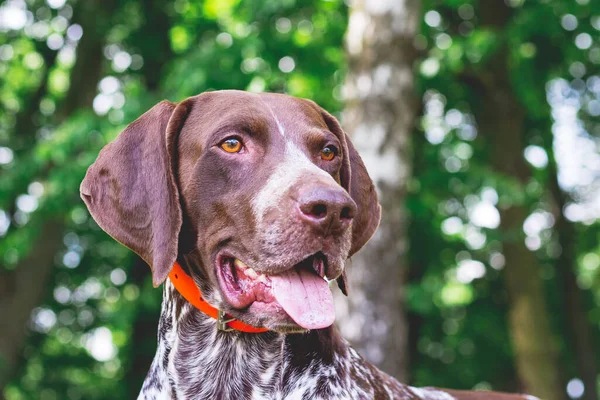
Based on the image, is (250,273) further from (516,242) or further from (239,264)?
(516,242)

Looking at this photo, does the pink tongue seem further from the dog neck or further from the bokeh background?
the bokeh background

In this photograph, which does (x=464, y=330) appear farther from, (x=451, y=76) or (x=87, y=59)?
(x=87, y=59)

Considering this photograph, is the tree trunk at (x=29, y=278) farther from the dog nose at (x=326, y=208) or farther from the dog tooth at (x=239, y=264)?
the dog nose at (x=326, y=208)

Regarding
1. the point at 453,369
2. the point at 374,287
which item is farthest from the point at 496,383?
the point at 374,287

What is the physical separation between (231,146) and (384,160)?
15.3 ft

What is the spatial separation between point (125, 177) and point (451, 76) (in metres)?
10.6

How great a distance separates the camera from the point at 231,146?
361 cm

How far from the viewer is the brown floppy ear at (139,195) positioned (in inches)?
137

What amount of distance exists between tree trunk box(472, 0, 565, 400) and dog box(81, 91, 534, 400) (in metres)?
10.7

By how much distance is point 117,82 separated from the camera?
1639 centimetres

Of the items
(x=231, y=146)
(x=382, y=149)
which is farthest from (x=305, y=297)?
(x=382, y=149)

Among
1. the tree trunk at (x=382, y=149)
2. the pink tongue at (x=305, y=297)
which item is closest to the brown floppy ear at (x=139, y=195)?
the pink tongue at (x=305, y=297)

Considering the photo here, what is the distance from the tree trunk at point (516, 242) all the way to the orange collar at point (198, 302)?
10778mm

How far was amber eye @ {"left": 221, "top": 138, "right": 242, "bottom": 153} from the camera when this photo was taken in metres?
3.60
